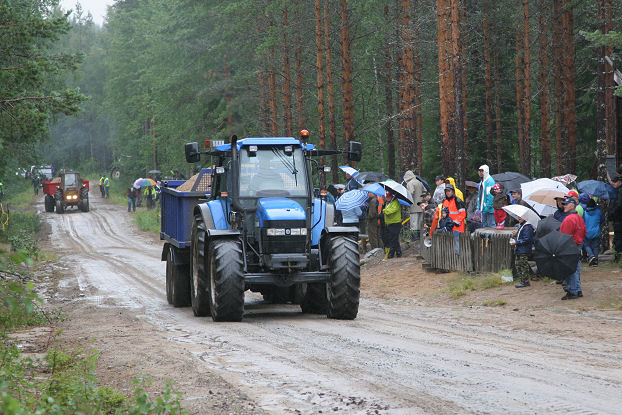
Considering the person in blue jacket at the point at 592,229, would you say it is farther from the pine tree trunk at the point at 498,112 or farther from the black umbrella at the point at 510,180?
the pine tree trunk at the point at 498,112

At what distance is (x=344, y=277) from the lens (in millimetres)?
11523

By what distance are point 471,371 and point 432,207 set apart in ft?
39.6

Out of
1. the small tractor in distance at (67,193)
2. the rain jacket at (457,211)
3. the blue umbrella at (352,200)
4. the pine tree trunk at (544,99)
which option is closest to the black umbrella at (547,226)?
the rain jacket at (457,211)

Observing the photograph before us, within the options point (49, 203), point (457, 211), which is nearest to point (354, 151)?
point (457, 211)

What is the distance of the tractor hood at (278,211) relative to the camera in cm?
1148

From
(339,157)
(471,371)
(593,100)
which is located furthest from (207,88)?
(471,371)

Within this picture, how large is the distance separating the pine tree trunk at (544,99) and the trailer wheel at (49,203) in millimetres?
33813

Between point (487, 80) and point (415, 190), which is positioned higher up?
point (487, 80)

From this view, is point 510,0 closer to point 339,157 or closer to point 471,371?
point 339,157

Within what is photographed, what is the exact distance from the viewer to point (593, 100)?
1078 inches

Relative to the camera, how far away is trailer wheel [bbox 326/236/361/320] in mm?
11531

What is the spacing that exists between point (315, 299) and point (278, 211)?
6.44 feet

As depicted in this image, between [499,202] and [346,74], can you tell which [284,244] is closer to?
[499,202]

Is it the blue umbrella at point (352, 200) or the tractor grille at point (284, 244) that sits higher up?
the blue umbrella at point (352, 200)
